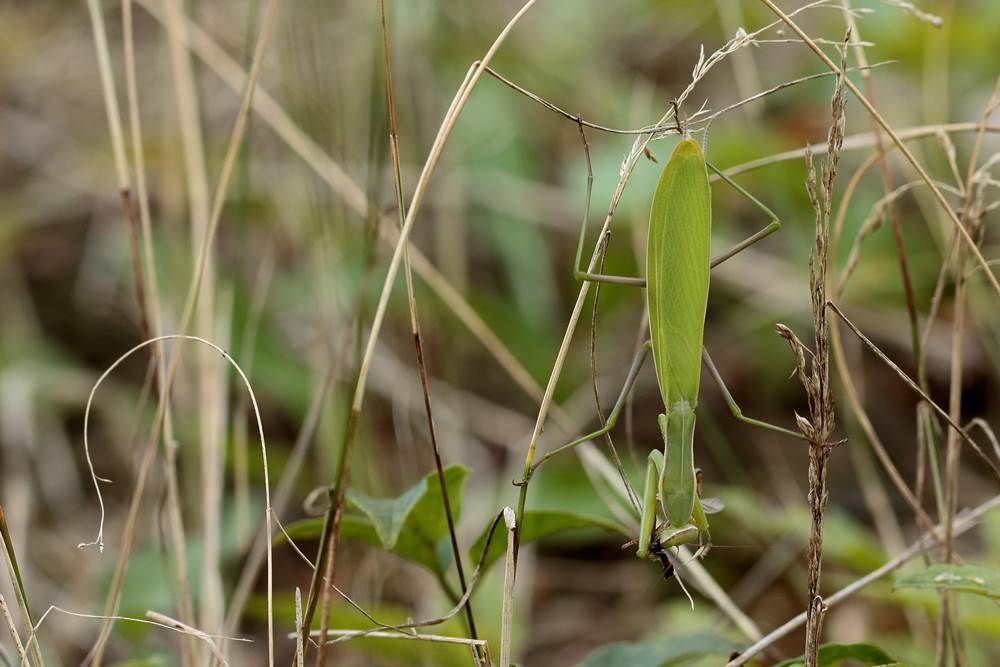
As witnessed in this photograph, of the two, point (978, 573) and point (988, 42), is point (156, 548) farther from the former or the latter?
point (988, 42)

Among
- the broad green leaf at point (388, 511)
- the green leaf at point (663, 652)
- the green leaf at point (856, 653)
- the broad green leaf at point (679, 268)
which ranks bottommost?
the green leaf at point (663, 652)

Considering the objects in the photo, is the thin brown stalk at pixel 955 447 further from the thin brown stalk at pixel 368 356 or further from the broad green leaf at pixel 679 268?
the thin brown stalk at pixel 368 356

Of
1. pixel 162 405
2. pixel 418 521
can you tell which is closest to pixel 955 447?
pixel 418 521

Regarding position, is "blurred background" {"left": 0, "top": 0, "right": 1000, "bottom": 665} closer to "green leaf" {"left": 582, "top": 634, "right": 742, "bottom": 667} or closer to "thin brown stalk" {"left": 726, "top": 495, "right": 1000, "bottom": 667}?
"thin brown stalk" {"left": 726, "top": 495, "right": 1000, "bottom": 667}

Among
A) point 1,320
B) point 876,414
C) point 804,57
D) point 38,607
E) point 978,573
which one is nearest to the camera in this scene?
point 978,573

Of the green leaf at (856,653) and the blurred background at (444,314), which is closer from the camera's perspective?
the green leaf at (856,653)

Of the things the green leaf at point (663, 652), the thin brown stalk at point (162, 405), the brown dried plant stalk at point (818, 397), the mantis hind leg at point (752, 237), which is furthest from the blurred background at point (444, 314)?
the brown dried plant stalk at point (818, 397)

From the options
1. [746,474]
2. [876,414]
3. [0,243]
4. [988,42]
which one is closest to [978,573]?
[746,474]
